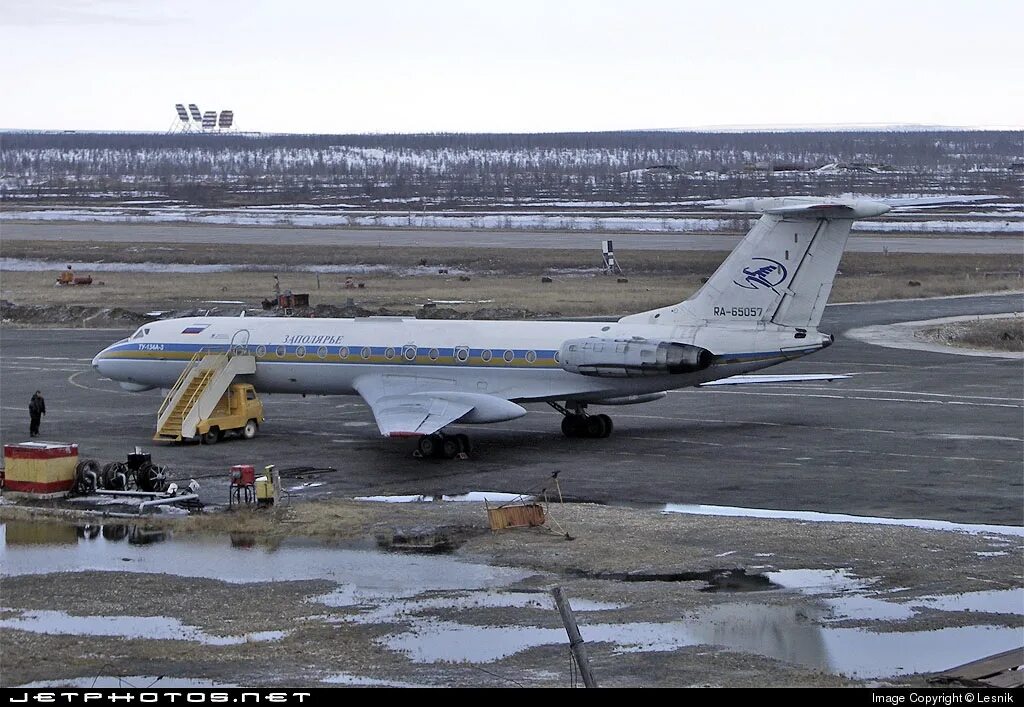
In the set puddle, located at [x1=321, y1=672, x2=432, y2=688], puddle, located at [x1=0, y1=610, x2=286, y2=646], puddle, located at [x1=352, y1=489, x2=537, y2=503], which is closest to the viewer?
puddle, located at [x1=321, y1=672, x2=432, y2=688]

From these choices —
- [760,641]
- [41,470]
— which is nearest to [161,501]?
[41,470]

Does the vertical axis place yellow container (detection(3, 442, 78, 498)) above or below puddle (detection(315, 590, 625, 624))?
below

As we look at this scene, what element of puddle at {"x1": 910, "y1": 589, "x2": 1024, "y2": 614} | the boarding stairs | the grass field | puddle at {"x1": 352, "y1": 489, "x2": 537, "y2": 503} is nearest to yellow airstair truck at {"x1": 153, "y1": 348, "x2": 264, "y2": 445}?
the boarding stairs

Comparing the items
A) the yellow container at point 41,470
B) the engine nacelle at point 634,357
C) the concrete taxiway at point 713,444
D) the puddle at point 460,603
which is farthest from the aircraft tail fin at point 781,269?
the yellow container at point 41,470

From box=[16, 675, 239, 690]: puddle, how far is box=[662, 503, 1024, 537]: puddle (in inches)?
512

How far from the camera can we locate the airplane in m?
35.2

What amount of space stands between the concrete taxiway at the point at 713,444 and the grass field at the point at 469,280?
1950 cm

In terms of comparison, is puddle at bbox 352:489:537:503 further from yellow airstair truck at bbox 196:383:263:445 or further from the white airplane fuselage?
yellow airstair truck at bbox 196:383:263:445

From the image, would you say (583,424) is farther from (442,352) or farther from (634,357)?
(442,352)

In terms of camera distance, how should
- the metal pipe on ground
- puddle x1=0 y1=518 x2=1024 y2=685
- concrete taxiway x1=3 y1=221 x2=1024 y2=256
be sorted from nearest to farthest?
puddle x1=0 y1=518 x2=1024 y2=685
the metal pipe on ground
concrete taxiway x1=3 y1=221 x2=1024 y2=256

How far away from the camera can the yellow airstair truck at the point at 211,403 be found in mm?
37812

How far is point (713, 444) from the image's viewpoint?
36.3 metres

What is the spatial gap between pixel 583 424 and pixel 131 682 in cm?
2145

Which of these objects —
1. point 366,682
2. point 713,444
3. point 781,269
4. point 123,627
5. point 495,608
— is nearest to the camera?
point 366,682
